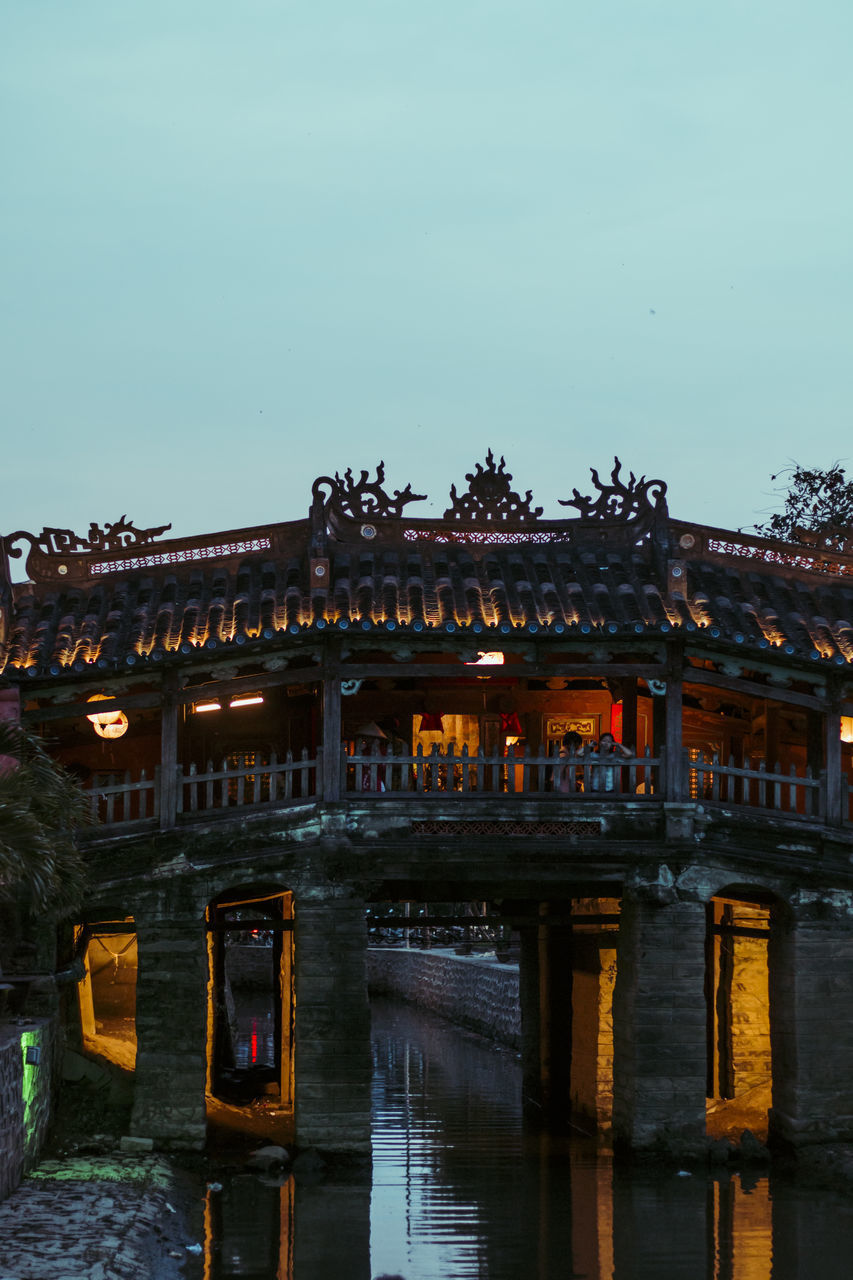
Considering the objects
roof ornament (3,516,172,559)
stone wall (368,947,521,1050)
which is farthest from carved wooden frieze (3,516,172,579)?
stone wall (368,947,521,1050)

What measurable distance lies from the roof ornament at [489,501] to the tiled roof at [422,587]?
0.04 m

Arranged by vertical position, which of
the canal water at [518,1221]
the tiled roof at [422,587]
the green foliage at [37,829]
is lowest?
the canal water at [518,1221]

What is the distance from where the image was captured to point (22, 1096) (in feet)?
57.9

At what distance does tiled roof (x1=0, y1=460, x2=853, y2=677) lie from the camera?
2239 cm

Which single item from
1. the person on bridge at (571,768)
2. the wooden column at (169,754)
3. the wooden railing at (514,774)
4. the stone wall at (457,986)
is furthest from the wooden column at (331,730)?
the stone wall at (457,986)

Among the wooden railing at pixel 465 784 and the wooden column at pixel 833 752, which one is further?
the wooden column at pixel 833 752

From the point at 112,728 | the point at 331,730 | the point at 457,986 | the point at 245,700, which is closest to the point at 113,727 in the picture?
the point at 112,728

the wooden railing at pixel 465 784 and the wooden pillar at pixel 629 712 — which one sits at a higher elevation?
the wooden pillar at pixel 629 712

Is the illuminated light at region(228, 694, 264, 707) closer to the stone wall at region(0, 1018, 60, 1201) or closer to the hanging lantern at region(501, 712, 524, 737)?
the hanging lantern at region(501, 712, 524, 737)

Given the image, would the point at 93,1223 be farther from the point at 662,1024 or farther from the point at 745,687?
the point at 745,687

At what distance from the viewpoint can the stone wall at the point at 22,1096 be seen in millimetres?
16375

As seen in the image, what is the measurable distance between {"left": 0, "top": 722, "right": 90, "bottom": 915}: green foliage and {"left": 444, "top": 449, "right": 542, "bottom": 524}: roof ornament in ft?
22.2

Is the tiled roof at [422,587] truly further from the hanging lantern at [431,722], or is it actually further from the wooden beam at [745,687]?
the hanging lantern at [431,722]

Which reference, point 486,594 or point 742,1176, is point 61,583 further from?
point 742,1176
